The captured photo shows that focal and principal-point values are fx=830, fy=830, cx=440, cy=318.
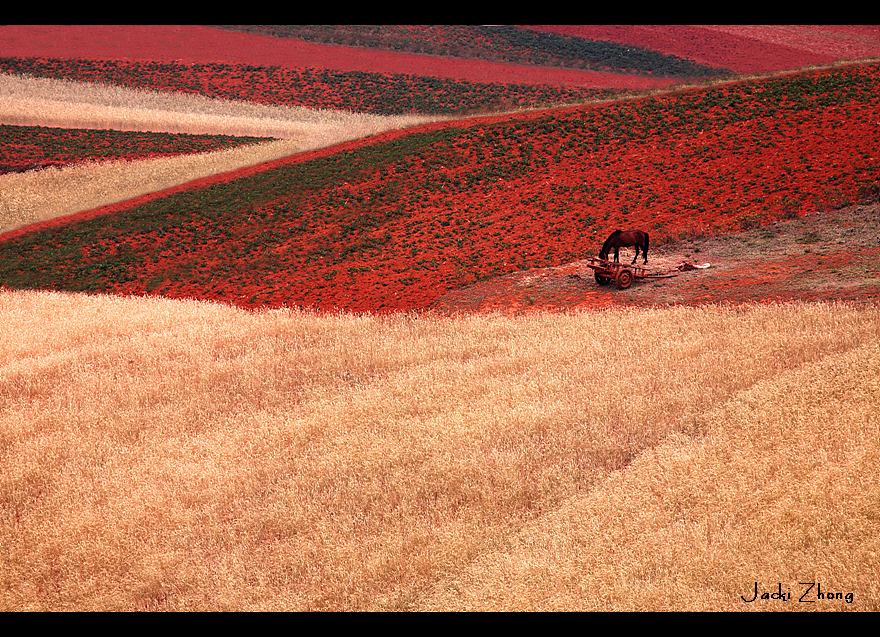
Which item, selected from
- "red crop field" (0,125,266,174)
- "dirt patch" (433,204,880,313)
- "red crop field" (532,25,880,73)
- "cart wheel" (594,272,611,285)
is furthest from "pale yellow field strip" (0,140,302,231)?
"red crop field" (532,25,880,73)

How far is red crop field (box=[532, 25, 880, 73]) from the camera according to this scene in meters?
65.0

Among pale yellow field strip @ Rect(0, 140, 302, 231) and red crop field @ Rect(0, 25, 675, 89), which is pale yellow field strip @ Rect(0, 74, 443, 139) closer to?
pale yellow field strip @ Rect(0, 140, 302, 231)

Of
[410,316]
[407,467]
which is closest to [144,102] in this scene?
[410,316]

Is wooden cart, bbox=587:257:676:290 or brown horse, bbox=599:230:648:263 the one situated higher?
brown horse, bbox=599:230:648:263

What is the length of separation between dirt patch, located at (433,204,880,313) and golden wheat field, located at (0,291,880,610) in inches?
85.4

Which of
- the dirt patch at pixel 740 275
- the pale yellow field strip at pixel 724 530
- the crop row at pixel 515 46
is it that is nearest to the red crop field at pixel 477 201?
the dirt patch at pixel 740 275

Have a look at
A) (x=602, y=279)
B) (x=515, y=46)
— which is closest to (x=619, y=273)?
(x=602, y=279)

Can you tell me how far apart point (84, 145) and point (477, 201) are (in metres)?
28.3

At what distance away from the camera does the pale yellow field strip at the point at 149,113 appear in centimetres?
5031

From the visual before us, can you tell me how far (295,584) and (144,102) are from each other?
187 feet

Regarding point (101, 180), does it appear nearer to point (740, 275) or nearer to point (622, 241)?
point (622, 241)

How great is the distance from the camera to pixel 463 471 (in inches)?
330

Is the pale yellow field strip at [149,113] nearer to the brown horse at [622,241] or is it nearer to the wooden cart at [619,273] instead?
the brown horse at [622,241]

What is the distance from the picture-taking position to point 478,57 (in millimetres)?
72000
